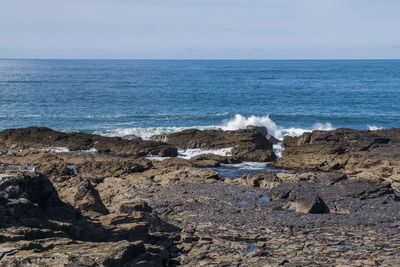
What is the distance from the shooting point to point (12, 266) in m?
13.6

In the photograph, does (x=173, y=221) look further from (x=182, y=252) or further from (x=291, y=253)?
(x=291, y=253)

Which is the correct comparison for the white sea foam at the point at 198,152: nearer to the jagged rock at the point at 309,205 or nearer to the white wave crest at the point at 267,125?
the white wave crest at the point at 267,125

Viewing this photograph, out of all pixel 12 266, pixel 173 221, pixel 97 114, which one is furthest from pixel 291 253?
pixel 97 114

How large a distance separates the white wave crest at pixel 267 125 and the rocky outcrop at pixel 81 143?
18518 mm

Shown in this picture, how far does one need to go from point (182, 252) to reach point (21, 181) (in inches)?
255

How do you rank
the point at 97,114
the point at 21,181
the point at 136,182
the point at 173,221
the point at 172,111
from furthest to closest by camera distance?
the point at 172,111 < the point at 97,114 < the point at 136,182 < the point at 173,221 < the point at 21,181

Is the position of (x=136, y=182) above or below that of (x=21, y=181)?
below

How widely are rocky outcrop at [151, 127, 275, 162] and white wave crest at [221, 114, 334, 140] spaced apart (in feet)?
36.5

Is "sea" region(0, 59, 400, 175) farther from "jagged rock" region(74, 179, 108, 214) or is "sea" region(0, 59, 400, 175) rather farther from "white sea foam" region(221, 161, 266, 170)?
"jagged rock" region(74, 179, 108, 214)

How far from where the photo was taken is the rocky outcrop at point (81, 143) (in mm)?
40719

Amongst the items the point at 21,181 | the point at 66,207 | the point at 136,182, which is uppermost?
the point at 21,181

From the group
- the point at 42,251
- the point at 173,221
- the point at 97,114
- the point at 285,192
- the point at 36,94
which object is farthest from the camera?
the point at 36,94

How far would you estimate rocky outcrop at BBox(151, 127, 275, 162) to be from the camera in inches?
1538

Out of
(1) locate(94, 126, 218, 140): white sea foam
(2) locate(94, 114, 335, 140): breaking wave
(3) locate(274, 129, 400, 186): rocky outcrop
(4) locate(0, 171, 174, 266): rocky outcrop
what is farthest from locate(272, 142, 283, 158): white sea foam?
(4) locate(0, 171, 174, 266): rocky outcrop
